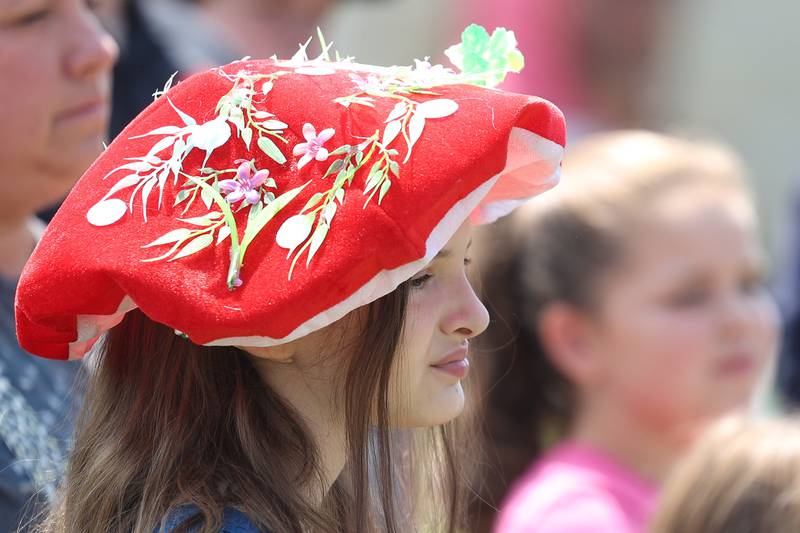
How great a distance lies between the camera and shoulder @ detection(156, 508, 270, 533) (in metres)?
1.48

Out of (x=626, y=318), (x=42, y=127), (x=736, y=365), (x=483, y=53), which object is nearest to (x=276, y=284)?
(x=483, y=53)

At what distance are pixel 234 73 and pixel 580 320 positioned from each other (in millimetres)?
1456

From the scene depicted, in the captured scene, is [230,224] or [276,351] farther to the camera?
[276,351]

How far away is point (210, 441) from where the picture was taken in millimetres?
1596

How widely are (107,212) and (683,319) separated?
1578 mm

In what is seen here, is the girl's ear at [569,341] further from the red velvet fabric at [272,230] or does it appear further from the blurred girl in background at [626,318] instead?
the red velvet fabric at [272,230]

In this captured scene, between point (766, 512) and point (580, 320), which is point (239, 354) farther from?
point (580, 320)

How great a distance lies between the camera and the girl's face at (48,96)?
6.87 feet

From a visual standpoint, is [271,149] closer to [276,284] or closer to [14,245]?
[276,284]

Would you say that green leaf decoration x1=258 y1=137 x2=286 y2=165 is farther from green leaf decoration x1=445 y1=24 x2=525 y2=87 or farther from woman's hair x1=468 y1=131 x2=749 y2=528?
woman's hair x1=468 y1=131 x2=749 y2=528

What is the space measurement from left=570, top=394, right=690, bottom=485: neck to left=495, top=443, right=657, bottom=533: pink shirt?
3 cm

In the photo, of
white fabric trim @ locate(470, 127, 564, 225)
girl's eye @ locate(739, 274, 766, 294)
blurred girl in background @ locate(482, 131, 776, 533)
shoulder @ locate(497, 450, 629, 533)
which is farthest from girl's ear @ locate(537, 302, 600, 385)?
white fabric trim @ locate(470, 127, 564, 225)

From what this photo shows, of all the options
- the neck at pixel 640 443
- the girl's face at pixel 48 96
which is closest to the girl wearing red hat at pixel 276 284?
the girl's face at pixel 48 96

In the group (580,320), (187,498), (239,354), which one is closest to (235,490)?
(187,498)
